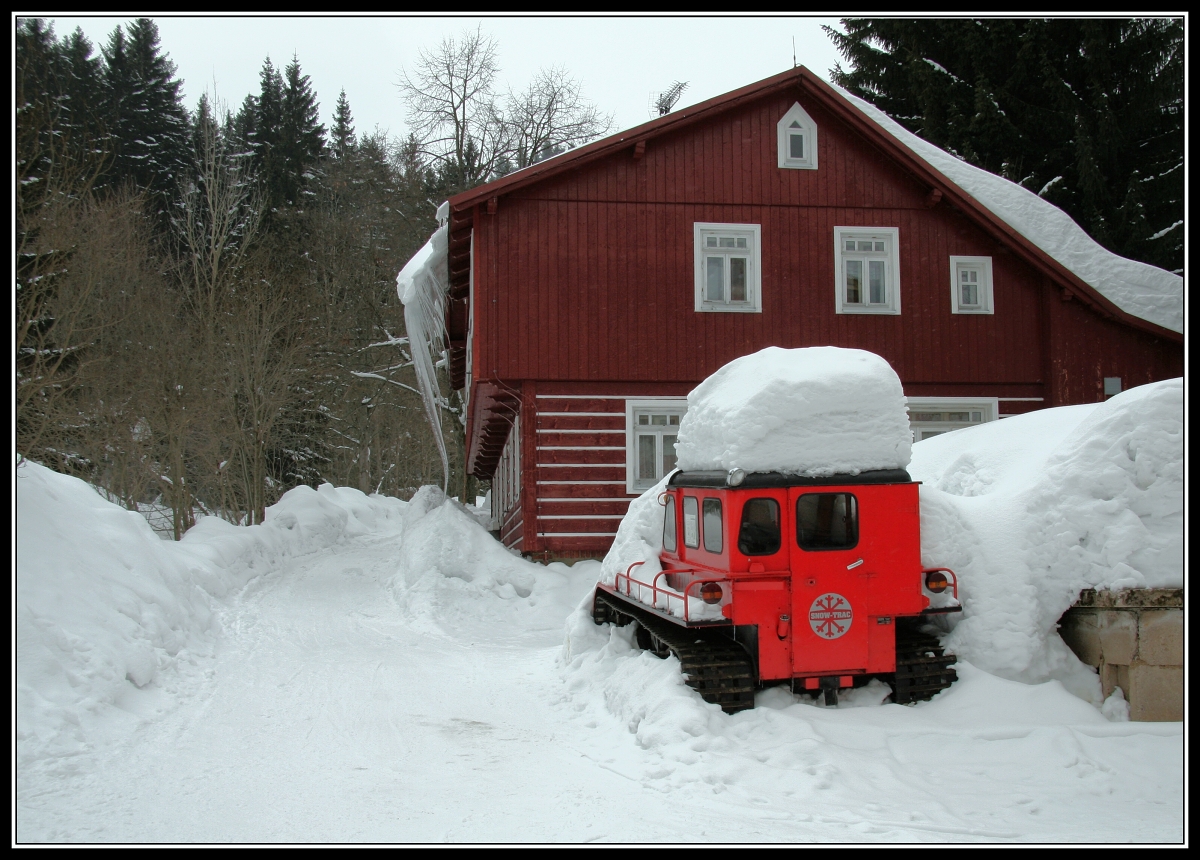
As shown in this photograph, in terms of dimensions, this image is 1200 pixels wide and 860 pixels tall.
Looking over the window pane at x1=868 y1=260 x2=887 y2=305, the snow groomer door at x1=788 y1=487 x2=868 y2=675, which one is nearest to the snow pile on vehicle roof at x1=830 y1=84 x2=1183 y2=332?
the window pane at x1=868 y1=260 x2=887 y2=305

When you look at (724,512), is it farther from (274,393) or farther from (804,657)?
(274,393)

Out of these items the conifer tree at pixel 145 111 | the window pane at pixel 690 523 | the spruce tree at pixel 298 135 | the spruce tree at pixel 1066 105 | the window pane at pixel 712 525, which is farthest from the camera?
the spruce tree at pixel 298 135

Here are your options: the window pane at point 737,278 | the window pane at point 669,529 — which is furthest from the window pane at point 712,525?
the window pane at point 737,278

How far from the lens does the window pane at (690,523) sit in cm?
789

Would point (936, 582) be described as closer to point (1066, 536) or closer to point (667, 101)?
point (1066, 536)

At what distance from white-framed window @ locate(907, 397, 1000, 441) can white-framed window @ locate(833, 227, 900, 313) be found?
1.91 m

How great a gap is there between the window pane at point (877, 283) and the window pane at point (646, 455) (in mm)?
5043

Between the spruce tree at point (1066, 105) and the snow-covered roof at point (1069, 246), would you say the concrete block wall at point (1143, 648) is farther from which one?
the spruce tree at point (1066, 105)

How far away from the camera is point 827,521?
22.8ft

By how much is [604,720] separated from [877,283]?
12.1 meters

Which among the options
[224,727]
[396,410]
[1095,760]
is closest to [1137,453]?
[1095,760]

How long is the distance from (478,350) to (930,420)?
8.64 metres

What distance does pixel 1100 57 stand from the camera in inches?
918

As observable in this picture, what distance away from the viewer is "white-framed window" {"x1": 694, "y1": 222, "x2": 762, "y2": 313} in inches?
642
